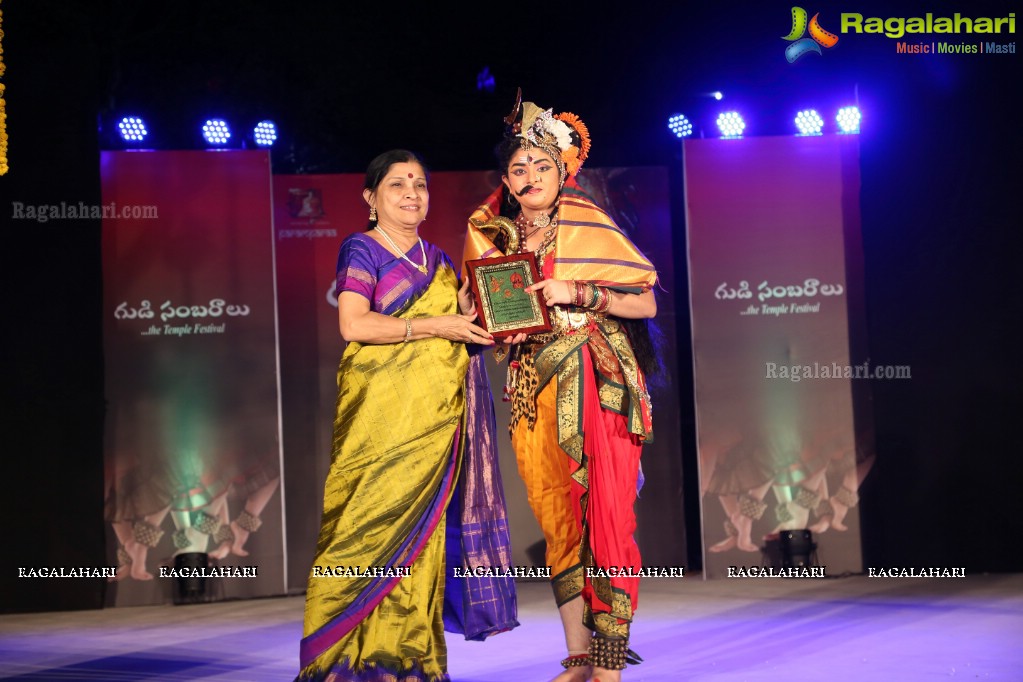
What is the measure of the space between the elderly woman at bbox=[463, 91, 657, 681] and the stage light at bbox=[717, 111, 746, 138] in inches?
110

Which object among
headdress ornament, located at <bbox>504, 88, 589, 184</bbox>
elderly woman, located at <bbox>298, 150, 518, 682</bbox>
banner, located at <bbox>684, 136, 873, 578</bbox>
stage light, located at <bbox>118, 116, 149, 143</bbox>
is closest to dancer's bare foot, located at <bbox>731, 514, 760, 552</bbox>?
banner, located at <bbox>684, 136, 873, 578</bbox>

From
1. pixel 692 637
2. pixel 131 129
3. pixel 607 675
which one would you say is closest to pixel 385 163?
pixel 607 675

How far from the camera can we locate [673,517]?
256 inches

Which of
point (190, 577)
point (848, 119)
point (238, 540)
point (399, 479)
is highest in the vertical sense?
point (848, 119)

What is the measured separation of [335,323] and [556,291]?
3254 mm

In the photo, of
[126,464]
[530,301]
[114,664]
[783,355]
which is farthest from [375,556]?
[783,355]

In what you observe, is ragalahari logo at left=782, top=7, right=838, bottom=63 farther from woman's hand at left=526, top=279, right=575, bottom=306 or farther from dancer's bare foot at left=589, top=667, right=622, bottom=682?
dancer's bare foot at left=589, top=667, right=622, bottom=682

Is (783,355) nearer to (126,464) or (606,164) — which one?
(606,164)

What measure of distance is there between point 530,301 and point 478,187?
3.19 meters

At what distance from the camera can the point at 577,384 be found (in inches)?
137

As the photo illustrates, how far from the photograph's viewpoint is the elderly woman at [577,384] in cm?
344

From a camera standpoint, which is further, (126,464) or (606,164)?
(606,164)

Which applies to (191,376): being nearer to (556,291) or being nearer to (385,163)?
(385,163)

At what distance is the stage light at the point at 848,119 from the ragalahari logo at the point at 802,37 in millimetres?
358
